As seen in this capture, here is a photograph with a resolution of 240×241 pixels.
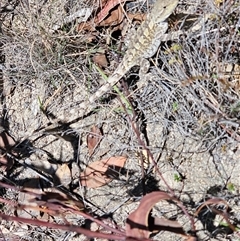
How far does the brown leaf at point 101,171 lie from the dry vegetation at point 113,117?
0.01 meters

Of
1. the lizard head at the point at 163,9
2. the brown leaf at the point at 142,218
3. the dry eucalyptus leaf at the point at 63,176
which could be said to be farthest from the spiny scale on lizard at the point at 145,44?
the brown leaf at the point at 142,218

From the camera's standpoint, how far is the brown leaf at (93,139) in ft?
10.00

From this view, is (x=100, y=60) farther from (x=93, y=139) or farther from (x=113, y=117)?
(x=93, y=139)

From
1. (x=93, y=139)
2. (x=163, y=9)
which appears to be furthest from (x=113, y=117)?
(x=163, y=9)

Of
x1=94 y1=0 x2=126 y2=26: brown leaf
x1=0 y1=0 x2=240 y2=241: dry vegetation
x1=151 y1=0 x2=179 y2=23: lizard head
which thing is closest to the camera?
x1=0 y1=0 x2=240 y2=241: dry vegetation

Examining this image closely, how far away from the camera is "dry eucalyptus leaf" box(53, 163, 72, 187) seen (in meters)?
3.08

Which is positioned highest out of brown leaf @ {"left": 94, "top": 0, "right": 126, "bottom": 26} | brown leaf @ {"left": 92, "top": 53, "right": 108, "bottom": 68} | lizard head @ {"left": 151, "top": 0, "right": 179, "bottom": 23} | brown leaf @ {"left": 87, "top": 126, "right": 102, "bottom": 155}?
brown leaf @ {"left": 94, "top": 0, "right": 126, "bottom": 26}

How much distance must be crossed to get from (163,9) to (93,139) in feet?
3.12

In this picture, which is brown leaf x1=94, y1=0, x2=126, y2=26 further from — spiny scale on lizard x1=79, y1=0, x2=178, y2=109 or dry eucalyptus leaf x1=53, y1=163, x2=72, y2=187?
dry eucalyptus leaf x1=53, y1=163, x2=72, y2=187

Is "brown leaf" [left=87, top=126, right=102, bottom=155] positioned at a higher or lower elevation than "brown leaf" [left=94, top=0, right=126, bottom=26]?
lower

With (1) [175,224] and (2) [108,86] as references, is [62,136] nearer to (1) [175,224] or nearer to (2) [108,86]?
(2) [108,86]

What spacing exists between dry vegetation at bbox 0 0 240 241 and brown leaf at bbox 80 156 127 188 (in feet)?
0.05

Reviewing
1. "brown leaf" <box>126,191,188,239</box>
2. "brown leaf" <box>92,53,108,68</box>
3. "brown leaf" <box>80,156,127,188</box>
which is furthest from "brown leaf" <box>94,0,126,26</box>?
"brown leaf" <box>126,191,188,239</box>

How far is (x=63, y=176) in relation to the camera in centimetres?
310
